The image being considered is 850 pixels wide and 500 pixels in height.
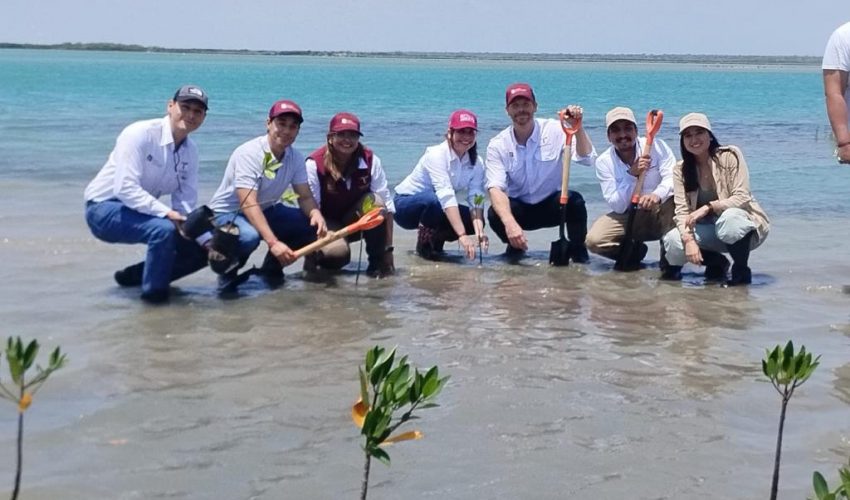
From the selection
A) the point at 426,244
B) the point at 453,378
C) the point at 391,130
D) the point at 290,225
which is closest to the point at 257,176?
the point at 290,225

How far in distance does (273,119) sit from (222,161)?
876 cm

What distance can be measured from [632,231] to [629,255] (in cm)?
17

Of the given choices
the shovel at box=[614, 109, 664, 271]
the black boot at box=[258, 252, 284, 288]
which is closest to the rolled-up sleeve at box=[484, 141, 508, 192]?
the shovel at box=[614, 109, 664, 271]

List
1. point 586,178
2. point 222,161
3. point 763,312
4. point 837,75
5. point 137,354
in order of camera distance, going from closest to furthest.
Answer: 1. point 137,354
2. point 837,75
3. point 763,312
4. point 586,178
5. point 222,161

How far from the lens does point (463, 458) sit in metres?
4.12

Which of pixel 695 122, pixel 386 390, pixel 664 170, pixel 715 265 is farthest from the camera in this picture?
pixel 664 170

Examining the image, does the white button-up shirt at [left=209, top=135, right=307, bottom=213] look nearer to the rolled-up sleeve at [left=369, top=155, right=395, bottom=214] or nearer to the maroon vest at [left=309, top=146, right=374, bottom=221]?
the maroon vest at [left=309, top=146, right=374, bottom=221]

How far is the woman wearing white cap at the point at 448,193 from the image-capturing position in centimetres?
770

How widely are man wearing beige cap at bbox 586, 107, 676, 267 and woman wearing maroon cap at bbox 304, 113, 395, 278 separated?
1.48 metres

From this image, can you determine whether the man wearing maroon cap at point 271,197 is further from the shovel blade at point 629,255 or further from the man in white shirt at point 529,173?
the shovel blade at point 629,255

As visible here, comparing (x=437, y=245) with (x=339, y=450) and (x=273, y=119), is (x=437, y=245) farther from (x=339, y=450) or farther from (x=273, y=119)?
(x=339, y=450)

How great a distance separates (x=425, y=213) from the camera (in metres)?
8.11

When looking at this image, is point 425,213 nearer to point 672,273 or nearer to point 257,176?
point 257,176

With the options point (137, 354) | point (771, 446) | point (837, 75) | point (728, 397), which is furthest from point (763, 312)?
point (137, 354)
